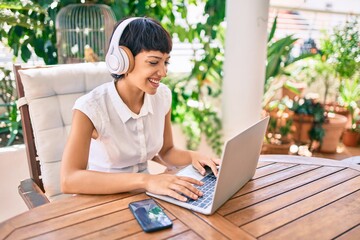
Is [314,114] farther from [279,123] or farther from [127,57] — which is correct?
[127,57]

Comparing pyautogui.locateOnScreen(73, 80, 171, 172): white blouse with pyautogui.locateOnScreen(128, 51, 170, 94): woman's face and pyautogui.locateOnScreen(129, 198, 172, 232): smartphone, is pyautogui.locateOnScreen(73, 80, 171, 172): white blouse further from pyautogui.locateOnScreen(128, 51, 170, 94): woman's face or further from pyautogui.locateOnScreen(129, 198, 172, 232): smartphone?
pyautogui.locateOnScreen(129, 198, 172, 232): smartphone

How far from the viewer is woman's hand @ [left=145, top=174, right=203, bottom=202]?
39.8 inches

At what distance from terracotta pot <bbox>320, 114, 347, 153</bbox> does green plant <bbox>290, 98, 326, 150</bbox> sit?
0.13m

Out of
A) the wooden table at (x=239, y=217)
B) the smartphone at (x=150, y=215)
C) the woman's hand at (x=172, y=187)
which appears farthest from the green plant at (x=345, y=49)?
the smartphone at (x=150, y=215)

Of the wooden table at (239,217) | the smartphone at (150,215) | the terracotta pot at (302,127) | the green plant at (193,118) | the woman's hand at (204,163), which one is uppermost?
the woman's hand at (204,163)

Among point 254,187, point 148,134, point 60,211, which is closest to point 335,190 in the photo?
point 254,187

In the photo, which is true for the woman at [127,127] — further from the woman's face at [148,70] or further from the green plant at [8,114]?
the green plant at [8,114]

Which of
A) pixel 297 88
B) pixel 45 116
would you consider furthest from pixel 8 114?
pixel 297 88

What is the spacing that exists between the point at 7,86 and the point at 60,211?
1.69 metres

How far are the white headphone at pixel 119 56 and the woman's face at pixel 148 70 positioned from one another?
3 centimetres

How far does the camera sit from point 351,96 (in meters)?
3.99

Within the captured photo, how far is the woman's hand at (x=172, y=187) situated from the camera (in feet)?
3.31

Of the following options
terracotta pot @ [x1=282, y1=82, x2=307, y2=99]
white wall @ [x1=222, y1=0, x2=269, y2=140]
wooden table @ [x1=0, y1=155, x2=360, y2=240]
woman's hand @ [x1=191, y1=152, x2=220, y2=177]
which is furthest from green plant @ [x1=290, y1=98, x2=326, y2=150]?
woman's hand @ [x1=191, y1=152, x2=220, y2=177]

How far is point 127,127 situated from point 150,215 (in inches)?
19.6
